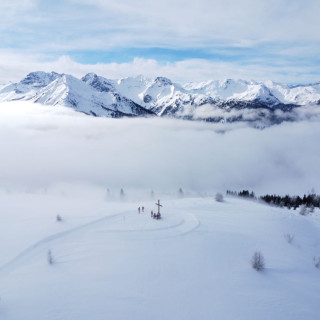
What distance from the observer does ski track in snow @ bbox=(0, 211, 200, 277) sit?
30.0 meters

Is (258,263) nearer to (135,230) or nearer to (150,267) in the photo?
(150,267)

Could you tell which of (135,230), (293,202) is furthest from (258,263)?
(293,202)

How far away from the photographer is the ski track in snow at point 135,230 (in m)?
30.0

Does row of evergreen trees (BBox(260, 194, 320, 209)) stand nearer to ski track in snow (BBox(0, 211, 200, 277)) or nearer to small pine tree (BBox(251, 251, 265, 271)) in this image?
ski track in snow (BBox(0, 211, 200, 277))

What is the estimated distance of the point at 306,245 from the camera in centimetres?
3938

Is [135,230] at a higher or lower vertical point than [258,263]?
higher

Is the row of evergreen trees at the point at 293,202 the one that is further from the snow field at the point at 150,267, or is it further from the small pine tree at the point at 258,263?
the small pine tree at the point at 258,263

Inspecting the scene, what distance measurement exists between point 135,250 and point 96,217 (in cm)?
1241

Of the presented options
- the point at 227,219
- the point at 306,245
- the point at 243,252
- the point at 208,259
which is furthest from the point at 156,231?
the point at 306,245

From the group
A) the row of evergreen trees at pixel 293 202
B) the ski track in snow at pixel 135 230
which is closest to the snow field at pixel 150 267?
the ski track in snow at pixel 135 230

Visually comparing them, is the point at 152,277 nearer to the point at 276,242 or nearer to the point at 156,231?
the point at 156,231

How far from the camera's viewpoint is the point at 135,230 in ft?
117

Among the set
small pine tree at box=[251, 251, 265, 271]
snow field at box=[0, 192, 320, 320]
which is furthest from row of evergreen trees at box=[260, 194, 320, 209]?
small pine tree at box=[251, 251, 265, 271]

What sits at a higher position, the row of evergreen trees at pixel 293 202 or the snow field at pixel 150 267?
the snow field at pixel 150 267
